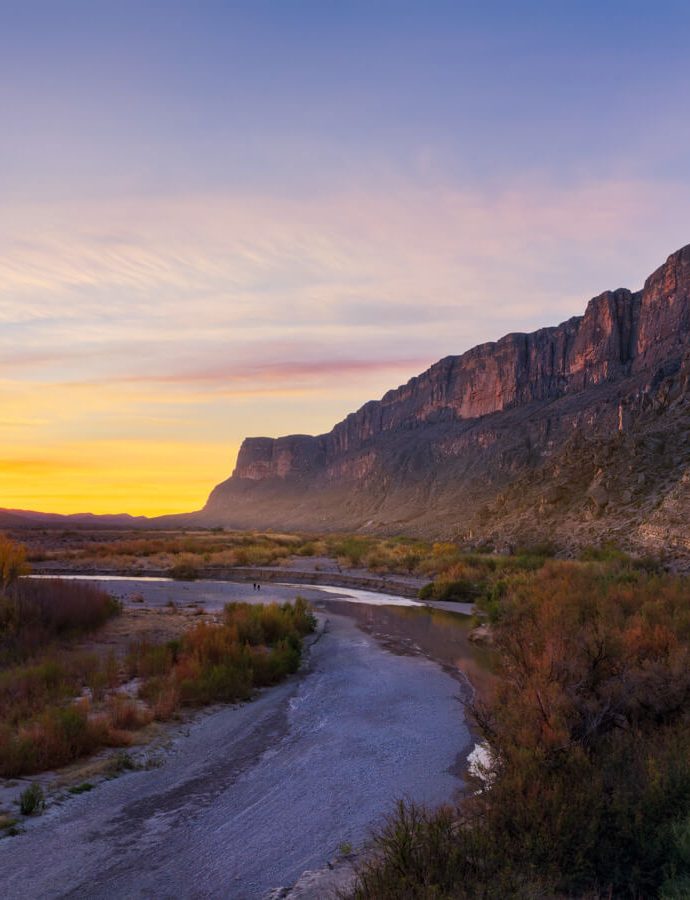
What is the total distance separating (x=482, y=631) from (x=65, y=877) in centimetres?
1699

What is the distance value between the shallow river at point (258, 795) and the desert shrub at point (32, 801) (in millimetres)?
149

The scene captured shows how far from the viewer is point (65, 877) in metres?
6.71

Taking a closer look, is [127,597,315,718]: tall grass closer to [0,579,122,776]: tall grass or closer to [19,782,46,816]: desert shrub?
[0,579,122,776]: tall grass

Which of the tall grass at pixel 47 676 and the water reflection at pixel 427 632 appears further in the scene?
the water reflection at pixel 427 632

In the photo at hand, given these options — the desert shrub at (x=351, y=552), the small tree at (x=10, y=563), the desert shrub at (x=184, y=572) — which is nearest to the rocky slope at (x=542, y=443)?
the desert shrub at (x=351, y=552)

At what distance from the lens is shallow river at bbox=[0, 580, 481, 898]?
6.84m

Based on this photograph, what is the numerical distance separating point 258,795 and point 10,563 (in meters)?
15.9

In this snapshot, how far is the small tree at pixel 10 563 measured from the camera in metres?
20.7

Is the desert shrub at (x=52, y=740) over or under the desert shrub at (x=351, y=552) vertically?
over

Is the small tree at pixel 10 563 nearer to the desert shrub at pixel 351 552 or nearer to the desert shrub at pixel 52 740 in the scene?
the desert shrub at pixel 52 740

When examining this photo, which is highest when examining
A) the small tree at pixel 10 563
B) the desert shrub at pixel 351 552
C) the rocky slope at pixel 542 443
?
the rocky slope at pixel 542 443

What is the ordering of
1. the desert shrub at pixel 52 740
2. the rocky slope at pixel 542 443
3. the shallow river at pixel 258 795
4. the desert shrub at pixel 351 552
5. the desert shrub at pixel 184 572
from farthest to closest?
the desert shrub at pixel 351 552, the desert shrub at pixel 184 572, the rocky slope at pixel 542 443, the desert shrub at pixel 52 740, the shallow river at pixel 258 795

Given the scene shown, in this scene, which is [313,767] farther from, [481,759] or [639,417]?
[639,417]

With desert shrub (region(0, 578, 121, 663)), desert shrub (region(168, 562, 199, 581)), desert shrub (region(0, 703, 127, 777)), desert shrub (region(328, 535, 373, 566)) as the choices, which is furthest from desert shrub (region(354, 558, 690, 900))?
desert shrub (region(328, 535, 373, 566))
